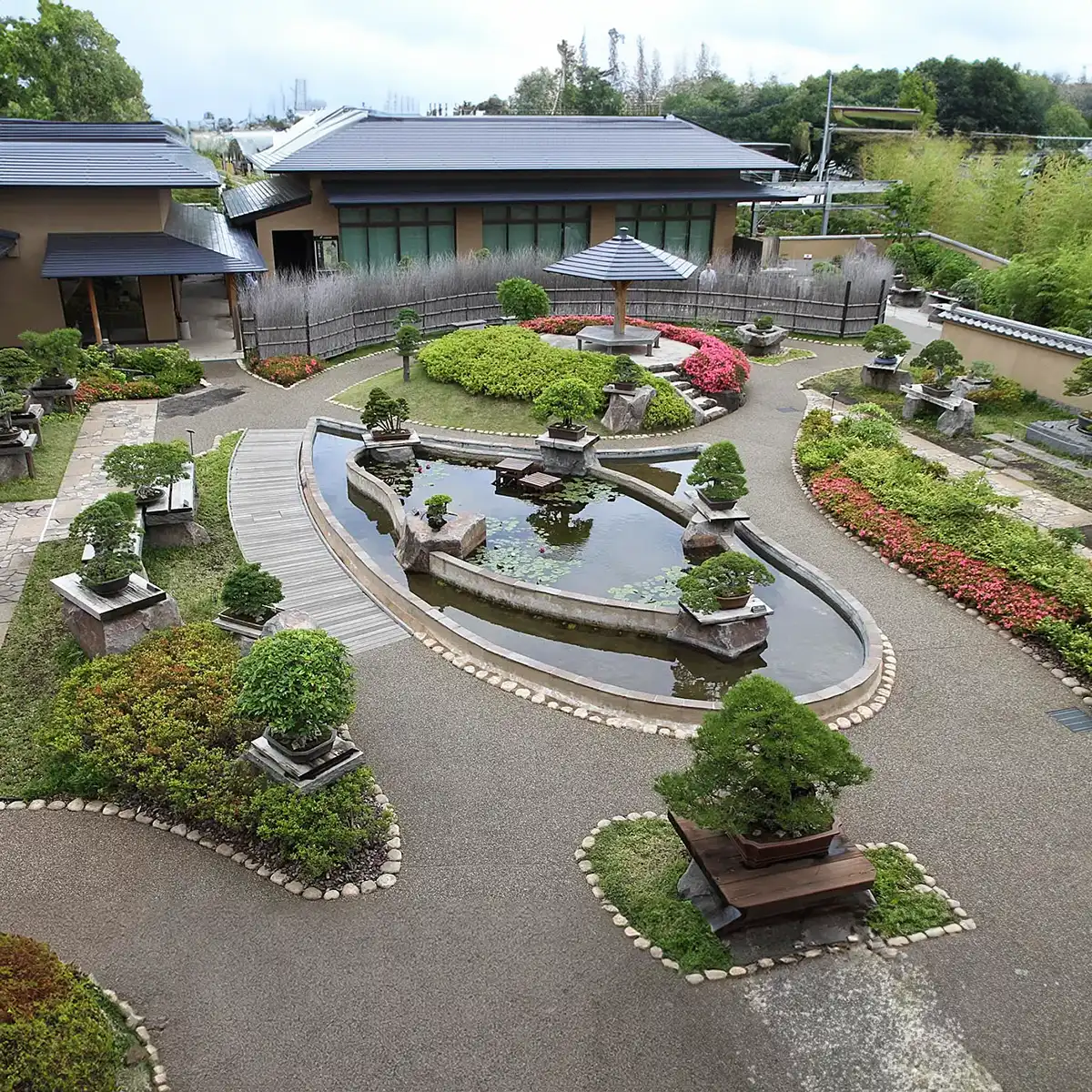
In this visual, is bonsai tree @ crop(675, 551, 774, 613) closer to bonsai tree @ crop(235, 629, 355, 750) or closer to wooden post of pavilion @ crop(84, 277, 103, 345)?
bonsai tree @ crop(235, 629, 355, 750)

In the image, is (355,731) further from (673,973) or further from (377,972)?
(673,973)

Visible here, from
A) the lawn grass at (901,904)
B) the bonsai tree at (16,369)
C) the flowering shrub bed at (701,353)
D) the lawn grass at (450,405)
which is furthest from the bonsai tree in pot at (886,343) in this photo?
the bonsai tree at (16,369)

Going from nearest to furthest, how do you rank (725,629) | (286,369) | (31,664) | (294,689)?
(294,689)
(31,664)
(725,629)
(286,369)

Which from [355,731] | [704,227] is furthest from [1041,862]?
[704,227]

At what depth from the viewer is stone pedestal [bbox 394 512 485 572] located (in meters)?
13.1

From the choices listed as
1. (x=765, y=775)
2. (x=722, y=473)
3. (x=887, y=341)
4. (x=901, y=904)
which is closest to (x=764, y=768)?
(x=765, y=775)

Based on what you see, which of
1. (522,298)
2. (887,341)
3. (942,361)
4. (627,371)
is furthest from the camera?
(522,298)

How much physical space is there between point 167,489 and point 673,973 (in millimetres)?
10543

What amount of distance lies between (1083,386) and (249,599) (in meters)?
16.4

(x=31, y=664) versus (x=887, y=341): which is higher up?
(x=887, y=341)

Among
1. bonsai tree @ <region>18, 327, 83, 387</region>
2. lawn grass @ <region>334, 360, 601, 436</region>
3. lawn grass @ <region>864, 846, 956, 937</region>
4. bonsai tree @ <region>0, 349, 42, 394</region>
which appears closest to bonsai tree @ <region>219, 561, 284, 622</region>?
lawn grass @ <region>864, 846, 956, 937</region>

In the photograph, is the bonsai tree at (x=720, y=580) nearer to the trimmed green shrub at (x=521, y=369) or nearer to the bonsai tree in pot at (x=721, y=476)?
the bonsai tree in pot at (x=721, y=476)

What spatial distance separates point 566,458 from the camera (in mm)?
16625

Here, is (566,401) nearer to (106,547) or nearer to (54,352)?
(106,547)
